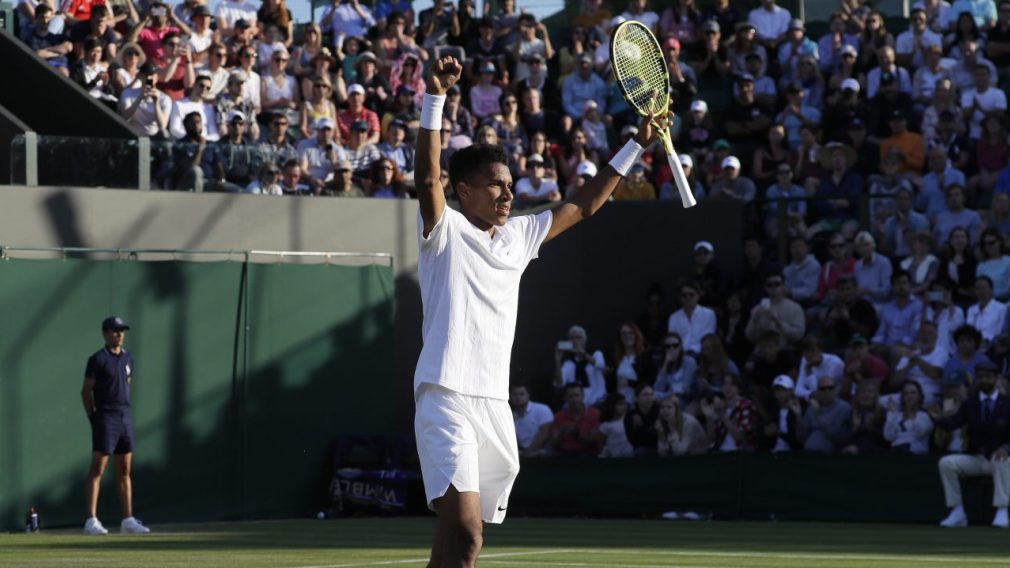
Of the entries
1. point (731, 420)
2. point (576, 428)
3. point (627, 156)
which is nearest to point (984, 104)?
point (731, 420)

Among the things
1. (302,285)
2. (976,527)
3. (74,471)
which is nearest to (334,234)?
(302,285)

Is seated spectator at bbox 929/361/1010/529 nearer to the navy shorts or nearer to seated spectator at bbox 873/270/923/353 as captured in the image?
seated spectator at bbox 873/270/923/353

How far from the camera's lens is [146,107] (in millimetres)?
19438

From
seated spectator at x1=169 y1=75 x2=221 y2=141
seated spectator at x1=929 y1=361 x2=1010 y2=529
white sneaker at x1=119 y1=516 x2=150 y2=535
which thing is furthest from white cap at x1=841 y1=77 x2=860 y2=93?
white sneaker at x1=119 y1=516 x2=150 y2=535

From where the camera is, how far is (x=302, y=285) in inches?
771

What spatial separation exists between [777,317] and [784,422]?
1788 mm

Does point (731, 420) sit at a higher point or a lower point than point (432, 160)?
lower

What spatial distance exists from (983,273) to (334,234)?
706 cm

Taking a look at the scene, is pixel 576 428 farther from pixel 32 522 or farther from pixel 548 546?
pixel 32 522

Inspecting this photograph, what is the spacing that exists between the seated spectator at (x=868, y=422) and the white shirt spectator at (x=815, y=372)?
2.03ft

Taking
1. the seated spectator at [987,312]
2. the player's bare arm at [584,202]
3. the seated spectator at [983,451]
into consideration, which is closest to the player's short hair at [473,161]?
the player's bare arm at [584,202]

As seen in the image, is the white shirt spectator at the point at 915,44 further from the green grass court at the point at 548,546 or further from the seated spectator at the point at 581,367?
the green grass court at the point at 548,546

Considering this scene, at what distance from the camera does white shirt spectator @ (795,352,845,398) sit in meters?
18.6

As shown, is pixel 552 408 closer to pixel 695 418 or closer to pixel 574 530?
pixel 695 418
